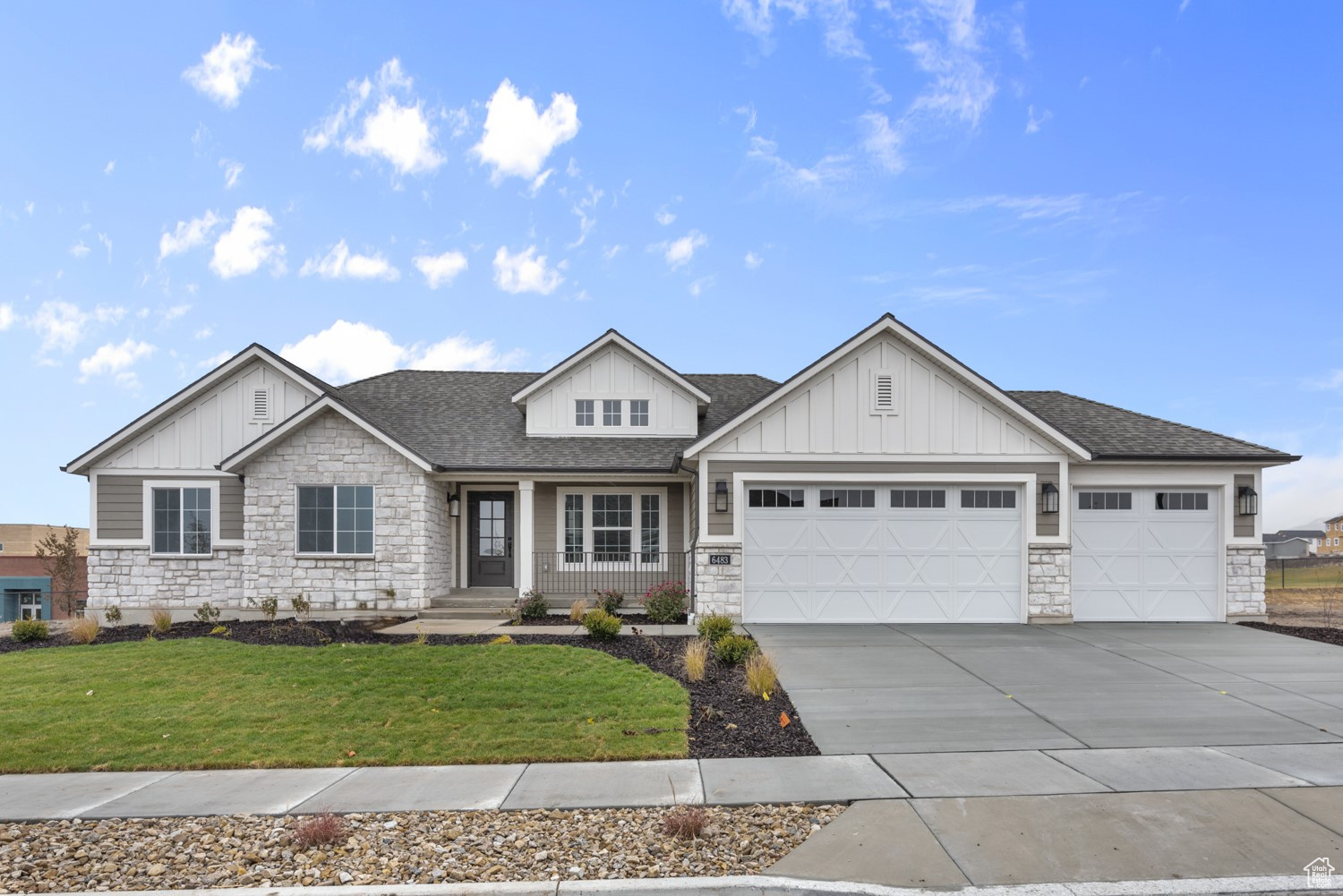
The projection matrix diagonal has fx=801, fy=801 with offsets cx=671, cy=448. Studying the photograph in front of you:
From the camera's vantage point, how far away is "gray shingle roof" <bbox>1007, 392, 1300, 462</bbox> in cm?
1492

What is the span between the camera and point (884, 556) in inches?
581

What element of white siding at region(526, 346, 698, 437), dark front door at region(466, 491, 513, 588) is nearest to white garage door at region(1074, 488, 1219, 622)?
white siding at region(526, 346, 698, 437)

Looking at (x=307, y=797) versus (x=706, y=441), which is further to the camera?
(x=706, y=441)

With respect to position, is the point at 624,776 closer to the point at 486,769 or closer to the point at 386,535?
the point at 486,769


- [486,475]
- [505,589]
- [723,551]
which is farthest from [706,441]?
[505,589]

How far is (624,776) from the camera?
6.31 meters

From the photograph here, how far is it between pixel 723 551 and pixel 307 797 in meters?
9.44

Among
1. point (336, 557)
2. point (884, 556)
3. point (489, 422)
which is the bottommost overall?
point (336, 557)

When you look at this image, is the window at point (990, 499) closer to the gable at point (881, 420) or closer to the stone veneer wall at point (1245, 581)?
the gable at point (881, 420)

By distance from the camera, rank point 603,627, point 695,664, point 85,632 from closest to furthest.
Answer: point 695,664 < point 603,627 < point 85,632

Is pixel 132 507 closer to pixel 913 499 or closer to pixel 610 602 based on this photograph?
pixel 610 602

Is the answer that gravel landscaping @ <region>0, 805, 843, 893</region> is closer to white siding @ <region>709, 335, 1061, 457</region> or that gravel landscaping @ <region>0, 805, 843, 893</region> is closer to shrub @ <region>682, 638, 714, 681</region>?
shrub @ <region>682, 638, 714, 681</region>

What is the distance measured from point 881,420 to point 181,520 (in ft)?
47.7

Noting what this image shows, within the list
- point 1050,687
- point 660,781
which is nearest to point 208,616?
point 660,781
